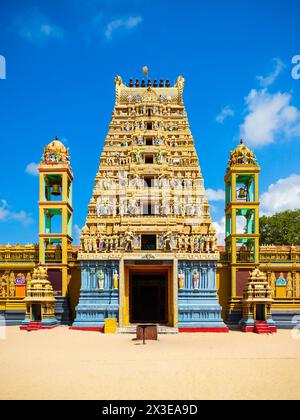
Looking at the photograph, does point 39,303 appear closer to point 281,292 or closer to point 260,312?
point 260,312

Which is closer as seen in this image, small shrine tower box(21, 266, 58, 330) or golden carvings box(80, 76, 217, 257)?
small shrine tower box(21, 266, 58, 330)

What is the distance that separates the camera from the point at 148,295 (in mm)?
30219

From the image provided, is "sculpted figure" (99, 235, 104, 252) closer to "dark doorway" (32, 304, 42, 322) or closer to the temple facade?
the temple facade

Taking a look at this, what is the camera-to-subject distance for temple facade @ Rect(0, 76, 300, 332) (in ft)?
86.6

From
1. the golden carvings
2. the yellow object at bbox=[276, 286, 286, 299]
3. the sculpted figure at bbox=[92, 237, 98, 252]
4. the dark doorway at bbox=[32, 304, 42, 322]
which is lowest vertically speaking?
the dark doorway at bbox=[32, 304, 42, 322]

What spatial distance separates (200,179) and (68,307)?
38.8ft

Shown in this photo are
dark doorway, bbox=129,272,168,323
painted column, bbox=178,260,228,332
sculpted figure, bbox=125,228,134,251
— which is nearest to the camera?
painted column, bbox=178,260,228,332

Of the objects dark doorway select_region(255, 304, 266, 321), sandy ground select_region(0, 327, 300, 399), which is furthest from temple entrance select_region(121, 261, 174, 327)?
sandy ground select_region(0, 327, 300, 399)

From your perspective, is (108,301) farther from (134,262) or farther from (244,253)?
(244,253)

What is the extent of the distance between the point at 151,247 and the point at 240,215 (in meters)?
7.24

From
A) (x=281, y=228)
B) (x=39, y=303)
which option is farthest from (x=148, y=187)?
(x=281, y=228)

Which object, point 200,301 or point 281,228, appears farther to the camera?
point 281,228

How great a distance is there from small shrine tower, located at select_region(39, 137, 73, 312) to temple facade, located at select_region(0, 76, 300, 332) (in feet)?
0.22
